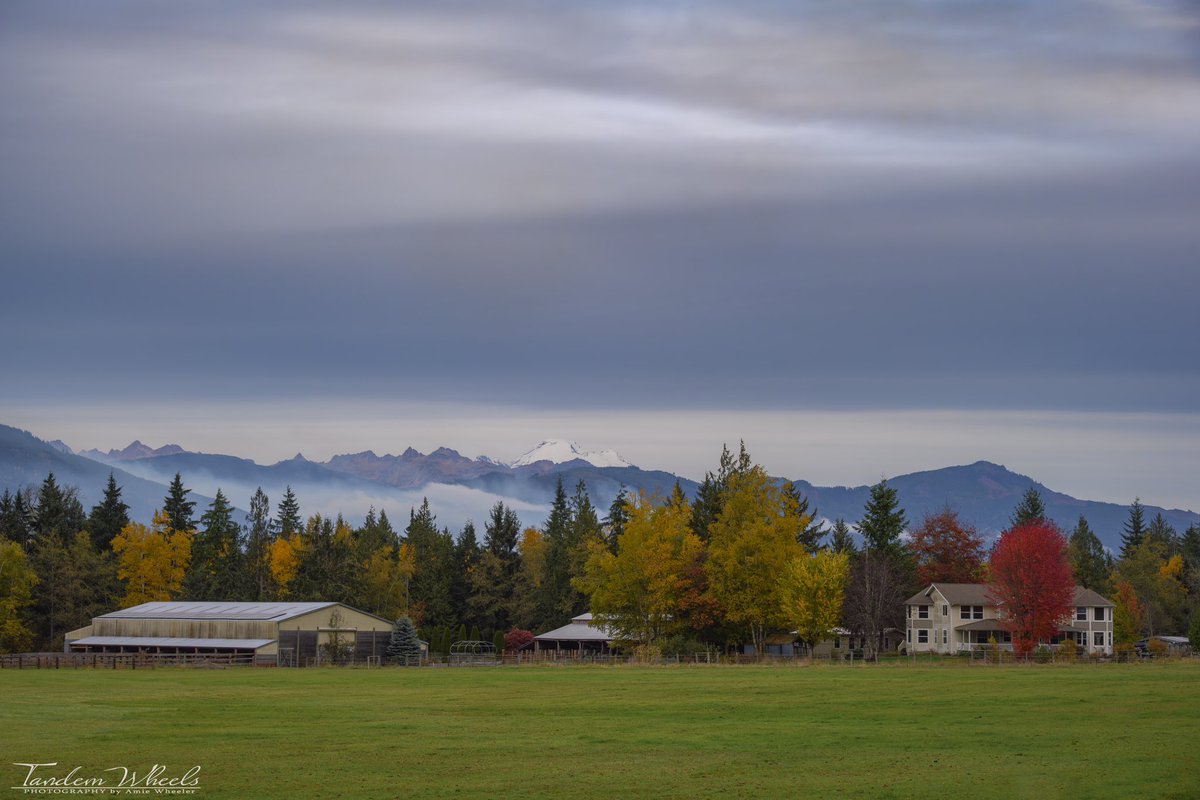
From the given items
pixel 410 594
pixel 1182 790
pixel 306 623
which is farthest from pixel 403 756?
pixel 410 594

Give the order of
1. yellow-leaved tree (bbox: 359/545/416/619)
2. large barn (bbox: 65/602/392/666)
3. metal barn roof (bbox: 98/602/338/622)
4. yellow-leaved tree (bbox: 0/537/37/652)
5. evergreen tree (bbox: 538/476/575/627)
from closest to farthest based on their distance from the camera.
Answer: large barn (bbox: 65/602/392/666) → metal barn roof (bbox: 98/602/338/622) → yellow-leaved tree (bbox: 0/537/37/652) → evergreen tree (bbox: 538/476/575/627) → yellow-leaved tree (bbox: 359/545/416/619)

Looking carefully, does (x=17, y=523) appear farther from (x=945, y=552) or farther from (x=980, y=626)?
(x=980, y=626)

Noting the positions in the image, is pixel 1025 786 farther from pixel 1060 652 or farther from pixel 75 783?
pixel 1060 652

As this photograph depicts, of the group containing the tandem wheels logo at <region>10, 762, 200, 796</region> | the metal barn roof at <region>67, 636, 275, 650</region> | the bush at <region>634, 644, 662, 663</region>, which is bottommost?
the metal barn roof at <region>67, 636, 275, 650</region>

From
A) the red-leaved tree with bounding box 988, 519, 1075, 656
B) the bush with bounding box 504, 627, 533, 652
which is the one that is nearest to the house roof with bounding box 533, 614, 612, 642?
the bush with bounding box 504, 627, 533, 652

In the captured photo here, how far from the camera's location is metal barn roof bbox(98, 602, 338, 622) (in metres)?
106

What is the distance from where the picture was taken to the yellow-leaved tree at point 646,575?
100625 mm

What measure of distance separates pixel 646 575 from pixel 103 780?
73774 mm

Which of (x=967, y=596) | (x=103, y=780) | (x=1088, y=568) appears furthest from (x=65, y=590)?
(x=1088, y=568)

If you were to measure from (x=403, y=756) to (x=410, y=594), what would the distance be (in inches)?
4326

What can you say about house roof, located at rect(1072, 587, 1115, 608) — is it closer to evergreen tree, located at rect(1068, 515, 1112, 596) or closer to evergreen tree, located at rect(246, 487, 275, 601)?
evergreen tree, located at rect(1068, 515, 1112, 596)

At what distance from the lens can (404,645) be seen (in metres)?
106

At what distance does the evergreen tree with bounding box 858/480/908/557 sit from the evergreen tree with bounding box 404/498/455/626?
144 ft

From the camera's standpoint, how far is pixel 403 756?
32.8 metres
